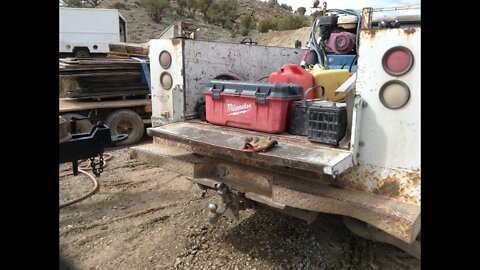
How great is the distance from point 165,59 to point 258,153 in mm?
1430

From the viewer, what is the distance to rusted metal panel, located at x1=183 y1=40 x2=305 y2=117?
3.16 metres

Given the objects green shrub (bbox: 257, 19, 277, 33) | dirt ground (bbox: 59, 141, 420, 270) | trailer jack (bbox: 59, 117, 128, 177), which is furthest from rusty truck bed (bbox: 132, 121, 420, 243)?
green shrub (bbox: 257, 19, 277, 33)

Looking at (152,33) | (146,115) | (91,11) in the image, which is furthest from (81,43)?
(146,115)

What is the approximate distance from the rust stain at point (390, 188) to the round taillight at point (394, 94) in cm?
41

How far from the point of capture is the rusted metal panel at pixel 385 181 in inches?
76.9

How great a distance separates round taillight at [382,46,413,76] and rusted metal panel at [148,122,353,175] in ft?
1.71

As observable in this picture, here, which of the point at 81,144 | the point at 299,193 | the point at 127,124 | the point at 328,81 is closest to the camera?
the point at 299,193

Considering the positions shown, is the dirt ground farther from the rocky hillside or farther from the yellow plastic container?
the rocky hillside

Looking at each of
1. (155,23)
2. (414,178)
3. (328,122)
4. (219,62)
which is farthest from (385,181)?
(155,23)

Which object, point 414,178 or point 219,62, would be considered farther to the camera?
point 219,62

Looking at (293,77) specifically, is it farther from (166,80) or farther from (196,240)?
(196,240)

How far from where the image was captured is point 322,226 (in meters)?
3.29

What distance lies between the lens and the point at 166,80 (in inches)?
126
